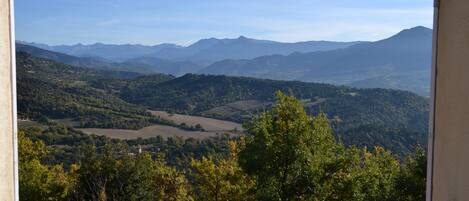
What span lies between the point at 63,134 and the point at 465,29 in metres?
57.5

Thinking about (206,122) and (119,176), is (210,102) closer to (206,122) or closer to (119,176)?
(206,122)

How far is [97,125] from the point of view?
228 feet

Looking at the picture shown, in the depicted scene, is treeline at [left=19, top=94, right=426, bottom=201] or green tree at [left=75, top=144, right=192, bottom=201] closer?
treeline at [left=19, top=94, right=426, bottom=201]

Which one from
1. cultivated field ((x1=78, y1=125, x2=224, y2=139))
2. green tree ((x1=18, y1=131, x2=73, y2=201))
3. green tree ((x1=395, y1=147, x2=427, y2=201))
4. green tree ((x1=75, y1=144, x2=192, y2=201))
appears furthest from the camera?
cultivated field ((x1=78, y1=125, x2=224, y2=139))

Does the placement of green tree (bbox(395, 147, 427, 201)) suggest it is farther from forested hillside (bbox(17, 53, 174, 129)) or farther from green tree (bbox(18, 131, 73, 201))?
forested hillside (bbox(17, 53, 174, 129))

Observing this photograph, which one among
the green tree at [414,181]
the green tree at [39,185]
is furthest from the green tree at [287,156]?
the green tree at [39,185]

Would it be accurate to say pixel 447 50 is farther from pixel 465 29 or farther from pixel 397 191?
pixel 397 191

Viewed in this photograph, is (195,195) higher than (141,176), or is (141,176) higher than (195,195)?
(141,176)

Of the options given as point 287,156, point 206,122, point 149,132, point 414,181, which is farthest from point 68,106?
point 414,181

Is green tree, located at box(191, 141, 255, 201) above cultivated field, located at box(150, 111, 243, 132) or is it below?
above

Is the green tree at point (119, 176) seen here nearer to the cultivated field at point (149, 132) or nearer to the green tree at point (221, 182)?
the green tree at point (221, 182)

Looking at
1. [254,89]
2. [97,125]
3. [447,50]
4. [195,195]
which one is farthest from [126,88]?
[447,50]

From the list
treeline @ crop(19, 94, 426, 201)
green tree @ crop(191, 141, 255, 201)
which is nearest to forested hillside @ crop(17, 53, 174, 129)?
green tree @ crop(191, 141, 255, 201)

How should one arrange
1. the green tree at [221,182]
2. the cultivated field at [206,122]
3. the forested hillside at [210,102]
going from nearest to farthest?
the green tree at [221,182] < the forested hillside at [210,102] < the cultivated field at [206,122]
